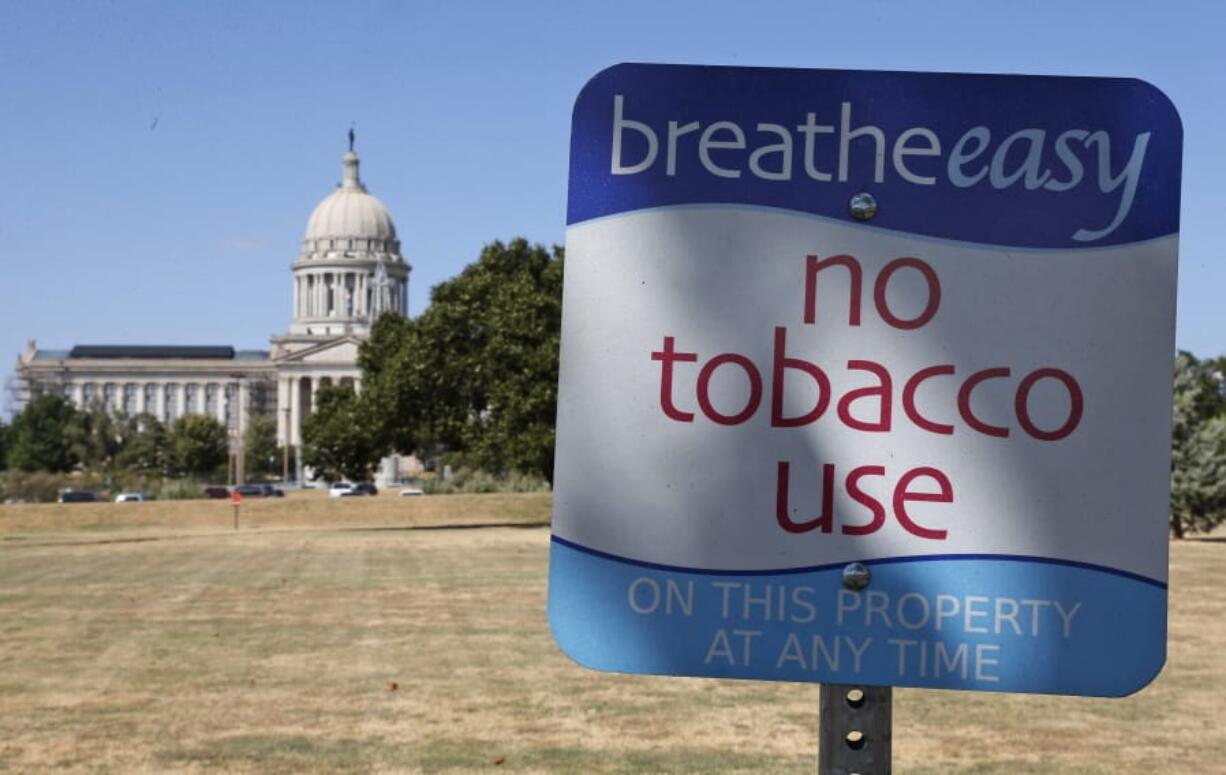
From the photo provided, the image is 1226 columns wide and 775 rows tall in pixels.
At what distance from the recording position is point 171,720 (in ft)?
37.7

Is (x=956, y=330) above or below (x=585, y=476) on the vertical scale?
above

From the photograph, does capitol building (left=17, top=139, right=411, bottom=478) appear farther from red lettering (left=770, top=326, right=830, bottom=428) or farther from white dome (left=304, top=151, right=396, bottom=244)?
red lettering (left=770, top=326, right=830, bottom=428)

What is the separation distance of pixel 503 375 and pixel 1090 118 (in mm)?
47220

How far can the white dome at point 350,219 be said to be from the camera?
575 ft

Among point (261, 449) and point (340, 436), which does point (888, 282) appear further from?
point (261, 449)

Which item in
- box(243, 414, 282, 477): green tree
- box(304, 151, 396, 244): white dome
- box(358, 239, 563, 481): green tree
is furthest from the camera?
box(304, 151, 396, 244): white dome

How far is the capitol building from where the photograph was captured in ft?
532

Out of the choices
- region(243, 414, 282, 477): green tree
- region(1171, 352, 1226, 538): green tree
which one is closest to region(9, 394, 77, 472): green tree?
region(243, 414, 282, 477): green tree

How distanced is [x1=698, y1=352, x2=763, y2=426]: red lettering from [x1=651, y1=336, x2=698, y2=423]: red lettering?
28 mm

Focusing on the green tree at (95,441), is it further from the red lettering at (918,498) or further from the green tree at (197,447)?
the red lettering at (918,498)

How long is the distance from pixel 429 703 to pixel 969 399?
10.6 meters

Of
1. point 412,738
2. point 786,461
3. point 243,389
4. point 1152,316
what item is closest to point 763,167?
point 786,461

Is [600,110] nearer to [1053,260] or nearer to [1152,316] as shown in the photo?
[1053,260]

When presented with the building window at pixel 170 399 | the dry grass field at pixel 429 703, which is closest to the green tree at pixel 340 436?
the dry grass field at pixel 429 703
